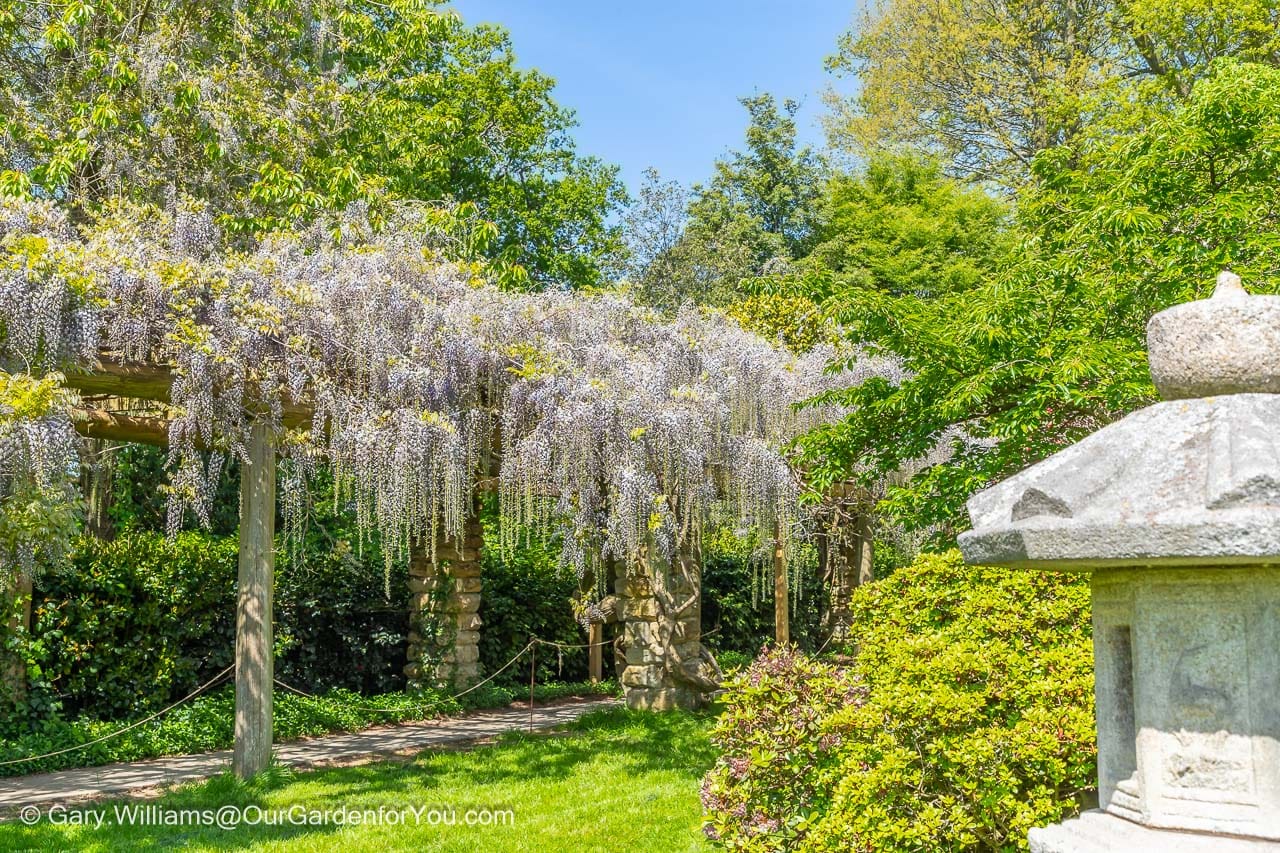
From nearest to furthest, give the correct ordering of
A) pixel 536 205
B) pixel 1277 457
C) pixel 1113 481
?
1. pixel 1277 457
2. pixel 1113 481
3. pixel 536 205

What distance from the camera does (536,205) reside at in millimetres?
16719

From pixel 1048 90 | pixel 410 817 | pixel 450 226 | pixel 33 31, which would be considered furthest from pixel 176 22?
pixel 1048 90

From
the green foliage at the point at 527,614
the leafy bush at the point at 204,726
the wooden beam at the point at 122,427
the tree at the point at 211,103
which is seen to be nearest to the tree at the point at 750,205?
the green foliage at the point at 527,614

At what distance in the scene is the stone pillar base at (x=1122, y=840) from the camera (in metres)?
2.20

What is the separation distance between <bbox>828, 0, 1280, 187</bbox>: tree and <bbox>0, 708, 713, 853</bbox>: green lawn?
367 inches

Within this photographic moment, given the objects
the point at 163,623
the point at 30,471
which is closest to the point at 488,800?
the point at 30,471

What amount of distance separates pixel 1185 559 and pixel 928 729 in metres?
2.25

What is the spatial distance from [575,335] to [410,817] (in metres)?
3.34

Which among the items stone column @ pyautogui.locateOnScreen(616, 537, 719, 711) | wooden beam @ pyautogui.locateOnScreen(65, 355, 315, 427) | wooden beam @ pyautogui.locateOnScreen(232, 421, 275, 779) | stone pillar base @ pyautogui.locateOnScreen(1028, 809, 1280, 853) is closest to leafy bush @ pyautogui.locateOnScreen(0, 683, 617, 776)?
wooden beam @ pyautogui.locateOnScreen(232, 421, 275, 779)

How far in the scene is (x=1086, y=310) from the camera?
18.9 feet

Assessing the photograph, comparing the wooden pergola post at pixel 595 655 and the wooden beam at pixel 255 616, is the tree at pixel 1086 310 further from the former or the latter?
the wooden pergola post at pixel 595 655

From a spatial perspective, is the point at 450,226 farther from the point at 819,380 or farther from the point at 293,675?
the point at 293,675

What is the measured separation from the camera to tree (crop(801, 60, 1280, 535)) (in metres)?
5.26

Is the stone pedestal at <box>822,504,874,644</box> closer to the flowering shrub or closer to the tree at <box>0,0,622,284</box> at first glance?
the tree at <box>0,0,622,284</box>
